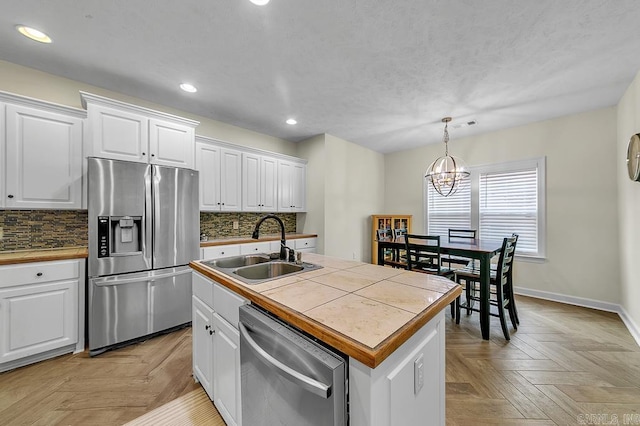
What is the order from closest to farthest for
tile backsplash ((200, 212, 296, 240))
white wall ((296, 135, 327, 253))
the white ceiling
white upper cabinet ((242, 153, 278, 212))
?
the white ceiling
tile backsplash ((200, 212, 296, 240))
white upper cabinet ((242, 153, 278, 212))
white wall ((296, 135, 327, 253))

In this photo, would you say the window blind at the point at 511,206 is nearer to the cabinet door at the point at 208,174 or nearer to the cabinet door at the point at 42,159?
the cabinet door at the point at 208,174

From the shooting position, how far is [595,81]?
8.67 feet

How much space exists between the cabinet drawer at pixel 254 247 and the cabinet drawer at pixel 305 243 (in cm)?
53

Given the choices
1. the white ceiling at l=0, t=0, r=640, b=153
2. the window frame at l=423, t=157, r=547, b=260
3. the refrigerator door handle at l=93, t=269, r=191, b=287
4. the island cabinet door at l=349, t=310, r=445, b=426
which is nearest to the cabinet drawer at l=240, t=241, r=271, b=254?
the refrigerator door handle at l=93, t=269, r=191, b=287

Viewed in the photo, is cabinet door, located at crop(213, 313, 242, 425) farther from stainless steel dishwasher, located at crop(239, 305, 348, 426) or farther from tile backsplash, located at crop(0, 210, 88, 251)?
tile backsplash, located at crop(0, 210, 88, 251)

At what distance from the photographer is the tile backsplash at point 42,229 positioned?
2.33 meters

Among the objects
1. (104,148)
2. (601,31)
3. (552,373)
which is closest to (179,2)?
(104,148)

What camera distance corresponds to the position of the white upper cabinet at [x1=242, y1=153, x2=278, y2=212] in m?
3.75

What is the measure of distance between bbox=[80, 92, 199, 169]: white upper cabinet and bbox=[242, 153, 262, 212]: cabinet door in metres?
0.82

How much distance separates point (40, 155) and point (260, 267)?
2378 millimetres

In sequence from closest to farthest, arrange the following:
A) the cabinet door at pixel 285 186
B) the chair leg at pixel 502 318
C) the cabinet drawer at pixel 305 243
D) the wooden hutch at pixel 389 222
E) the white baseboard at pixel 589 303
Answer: the chair leg at pixel 502 318
the white baseboard at pixel 589 303
the cabinet drawer at pixel 305 243
the cabinet door at pixel 285 186
the wooden hutch at pixel 389 222

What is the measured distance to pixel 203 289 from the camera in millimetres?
1684

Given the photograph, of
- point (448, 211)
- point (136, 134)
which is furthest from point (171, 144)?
point (448, 211)

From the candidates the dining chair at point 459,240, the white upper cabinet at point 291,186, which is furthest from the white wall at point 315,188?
the dining chair at point 459,240
